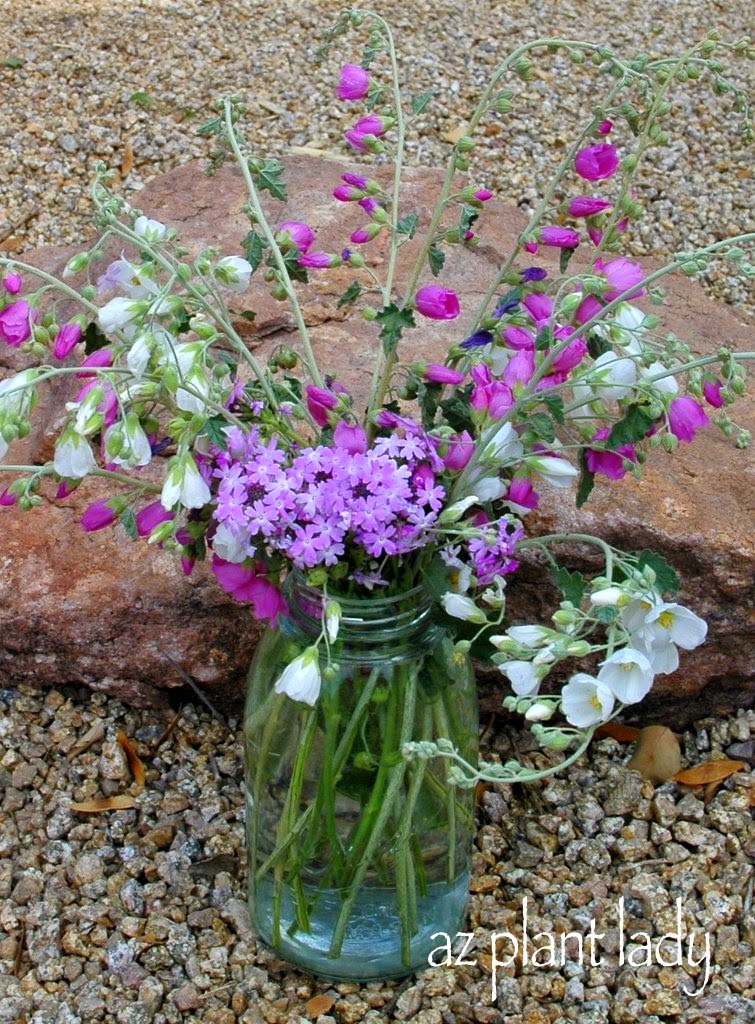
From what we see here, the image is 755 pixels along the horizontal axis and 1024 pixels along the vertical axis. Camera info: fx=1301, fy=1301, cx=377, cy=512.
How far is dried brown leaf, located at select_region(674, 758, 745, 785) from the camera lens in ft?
6.77

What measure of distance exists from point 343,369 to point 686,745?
842 mm

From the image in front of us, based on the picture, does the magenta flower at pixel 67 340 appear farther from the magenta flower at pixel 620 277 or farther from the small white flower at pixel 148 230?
the magenta flower at pixel 620 277

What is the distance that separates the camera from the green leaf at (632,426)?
1233 mm

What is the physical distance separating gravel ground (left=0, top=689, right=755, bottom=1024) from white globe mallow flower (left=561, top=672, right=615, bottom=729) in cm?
64

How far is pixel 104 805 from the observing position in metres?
2.02

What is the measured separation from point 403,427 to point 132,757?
1000mm

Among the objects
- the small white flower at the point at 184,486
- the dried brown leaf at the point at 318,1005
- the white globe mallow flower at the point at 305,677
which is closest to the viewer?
the small white flower at the point at 184,486

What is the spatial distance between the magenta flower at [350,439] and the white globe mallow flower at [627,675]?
1.03ft

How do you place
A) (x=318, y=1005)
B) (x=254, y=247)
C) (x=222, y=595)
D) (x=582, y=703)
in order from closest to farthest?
(x=582, y=703) → (x=254, y=247) → (x=318, y=1005) → (x=222, y=595)

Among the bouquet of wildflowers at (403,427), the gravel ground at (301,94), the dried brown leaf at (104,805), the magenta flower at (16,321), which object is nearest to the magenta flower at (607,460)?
the bouquet of wildflowers at (403,427)

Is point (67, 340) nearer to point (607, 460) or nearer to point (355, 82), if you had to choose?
point (355, 82)

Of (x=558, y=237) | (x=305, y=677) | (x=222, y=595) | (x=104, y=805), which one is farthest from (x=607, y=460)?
(x=104, y=805)

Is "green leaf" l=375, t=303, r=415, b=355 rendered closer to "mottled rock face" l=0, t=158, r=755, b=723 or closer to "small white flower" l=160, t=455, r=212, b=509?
"small white flower" l=160, t=455, r=212, b=509

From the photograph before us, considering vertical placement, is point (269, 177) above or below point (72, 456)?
above
